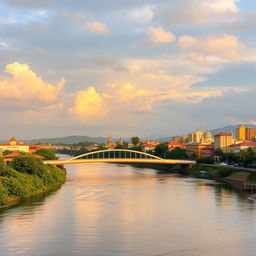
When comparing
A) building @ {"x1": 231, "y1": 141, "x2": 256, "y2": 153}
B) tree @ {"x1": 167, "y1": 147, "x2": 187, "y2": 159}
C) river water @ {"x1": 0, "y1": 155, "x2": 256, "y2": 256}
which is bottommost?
river water @ {"x1": 0, "y1": 155, "x2": 256, "y2": 256}

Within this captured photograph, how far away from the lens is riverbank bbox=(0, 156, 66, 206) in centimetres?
2884

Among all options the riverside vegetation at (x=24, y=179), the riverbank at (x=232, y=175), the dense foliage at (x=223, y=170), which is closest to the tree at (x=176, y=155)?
the dense foliage at (x=223, y=170)

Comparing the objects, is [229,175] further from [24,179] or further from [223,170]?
[24,179]

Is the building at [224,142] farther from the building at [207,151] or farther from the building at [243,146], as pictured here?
the building at [243,146]

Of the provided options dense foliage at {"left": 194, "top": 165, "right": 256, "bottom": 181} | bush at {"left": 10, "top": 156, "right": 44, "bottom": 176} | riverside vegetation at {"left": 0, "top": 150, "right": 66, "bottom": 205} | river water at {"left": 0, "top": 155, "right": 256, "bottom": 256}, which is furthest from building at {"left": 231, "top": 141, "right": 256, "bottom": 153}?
bush at {"left": 10, "top": 156, "right": 44, "bottom": 176}

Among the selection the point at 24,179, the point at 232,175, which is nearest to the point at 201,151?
the point at 232,175

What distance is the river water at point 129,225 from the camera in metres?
16.8

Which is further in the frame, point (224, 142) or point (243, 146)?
point (224, 142)

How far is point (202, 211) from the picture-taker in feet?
84.2

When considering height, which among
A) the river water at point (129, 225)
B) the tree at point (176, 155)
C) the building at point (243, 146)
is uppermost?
the building at point (243, 146)

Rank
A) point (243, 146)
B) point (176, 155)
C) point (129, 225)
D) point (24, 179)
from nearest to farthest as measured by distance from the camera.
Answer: point (129, 225) < point (24, 179) < point (243, 146) < point (176, 155)

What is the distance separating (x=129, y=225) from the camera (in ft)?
69.4

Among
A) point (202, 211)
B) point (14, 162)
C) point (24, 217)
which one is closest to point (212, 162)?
point (14, 162)

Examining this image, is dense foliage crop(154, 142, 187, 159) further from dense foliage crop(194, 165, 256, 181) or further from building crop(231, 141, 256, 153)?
dense foliage crop(194, 165, 256, 181)
